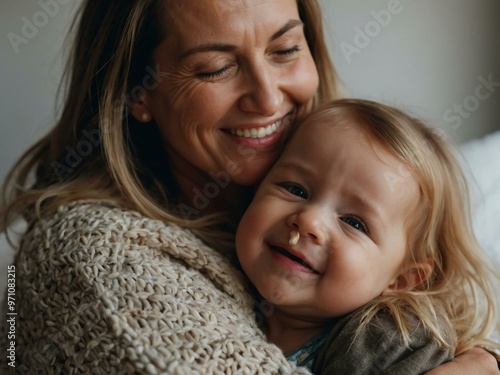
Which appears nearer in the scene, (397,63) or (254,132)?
(254,132)

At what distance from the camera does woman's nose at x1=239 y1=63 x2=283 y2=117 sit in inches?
56.9

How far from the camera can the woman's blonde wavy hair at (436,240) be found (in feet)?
4.40

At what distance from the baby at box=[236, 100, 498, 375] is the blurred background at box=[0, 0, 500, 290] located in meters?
1.06

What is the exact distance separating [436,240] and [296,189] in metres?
0.33

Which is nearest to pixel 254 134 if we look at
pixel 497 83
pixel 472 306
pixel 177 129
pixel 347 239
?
pixel 177 129

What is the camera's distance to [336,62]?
2.68 metres

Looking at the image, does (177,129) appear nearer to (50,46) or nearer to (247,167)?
(247,167)

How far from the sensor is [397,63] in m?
2.66

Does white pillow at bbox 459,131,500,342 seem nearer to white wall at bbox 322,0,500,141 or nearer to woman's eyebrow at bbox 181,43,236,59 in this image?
white wall at bbox 322,0,500,141

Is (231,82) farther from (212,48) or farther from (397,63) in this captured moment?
(397,63)

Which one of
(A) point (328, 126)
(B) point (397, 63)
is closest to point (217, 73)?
(A) point (328, 126)

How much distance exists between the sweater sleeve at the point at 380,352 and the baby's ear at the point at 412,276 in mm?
140

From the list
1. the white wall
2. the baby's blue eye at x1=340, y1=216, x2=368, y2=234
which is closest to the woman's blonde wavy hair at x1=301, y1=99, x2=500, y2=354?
the baby's blue eye at x1=340, y1=216, x2=368, y2=234

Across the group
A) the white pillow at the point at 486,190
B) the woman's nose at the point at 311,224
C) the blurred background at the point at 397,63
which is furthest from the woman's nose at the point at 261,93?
the blurred background at the point at 397,63
